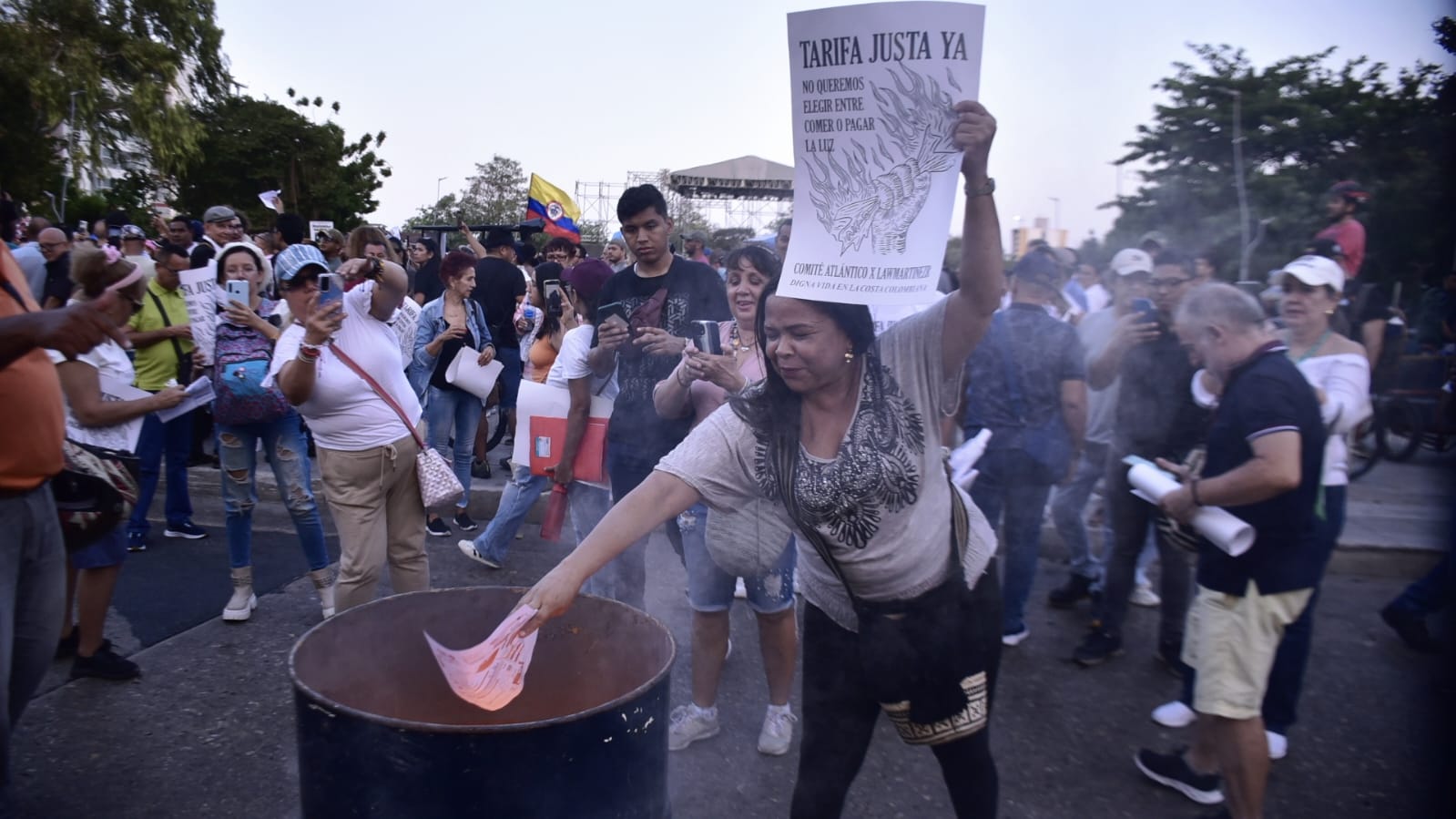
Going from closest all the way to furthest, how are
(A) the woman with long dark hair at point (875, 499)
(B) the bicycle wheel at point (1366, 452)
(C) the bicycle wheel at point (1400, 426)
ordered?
(A) the woman with long dark hair at point (875, 499) → (B) the bicycle wheel at point (1366, 452) → (C) the bicycle wheel at point (1400, 426)

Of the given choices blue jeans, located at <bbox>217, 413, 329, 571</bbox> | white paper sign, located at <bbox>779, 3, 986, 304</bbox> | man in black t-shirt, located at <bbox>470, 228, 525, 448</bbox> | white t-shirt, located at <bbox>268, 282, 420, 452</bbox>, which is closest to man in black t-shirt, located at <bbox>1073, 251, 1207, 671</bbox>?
white paper sign, located at <bbox>779, 3, 986, 304</bbox>

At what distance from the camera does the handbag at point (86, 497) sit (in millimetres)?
2719

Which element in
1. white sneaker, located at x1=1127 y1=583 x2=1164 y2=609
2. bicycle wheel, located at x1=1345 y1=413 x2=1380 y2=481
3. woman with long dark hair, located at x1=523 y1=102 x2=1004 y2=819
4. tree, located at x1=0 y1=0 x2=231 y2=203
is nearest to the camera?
woman with long dark hair, located at x1=523 y1=102 x2=1004 y2=819

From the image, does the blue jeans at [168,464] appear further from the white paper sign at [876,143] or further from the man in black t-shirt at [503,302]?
the white paper sign at [876,143]

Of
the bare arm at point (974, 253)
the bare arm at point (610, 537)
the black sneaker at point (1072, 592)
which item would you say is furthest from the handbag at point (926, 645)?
the black sneaker at point (1072, 592)

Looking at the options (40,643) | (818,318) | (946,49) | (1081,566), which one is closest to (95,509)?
(40,643)

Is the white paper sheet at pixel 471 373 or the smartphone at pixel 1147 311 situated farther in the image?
the white paper sheet at pixel 471 373

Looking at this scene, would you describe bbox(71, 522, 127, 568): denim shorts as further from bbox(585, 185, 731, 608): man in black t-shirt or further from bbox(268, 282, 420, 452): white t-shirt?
bbox(585, 185, 731, 608): man in black t-shirt

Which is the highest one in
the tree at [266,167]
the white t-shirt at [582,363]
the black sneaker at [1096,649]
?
the tree at [266,167]

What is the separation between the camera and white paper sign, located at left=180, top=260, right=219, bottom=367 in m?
4.47

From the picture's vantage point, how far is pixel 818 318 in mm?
1934

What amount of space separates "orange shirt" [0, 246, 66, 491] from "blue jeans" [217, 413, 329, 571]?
1.77m

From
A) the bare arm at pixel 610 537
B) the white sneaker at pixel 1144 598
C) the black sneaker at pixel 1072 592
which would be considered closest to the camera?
the bare arm at pixel 610 537

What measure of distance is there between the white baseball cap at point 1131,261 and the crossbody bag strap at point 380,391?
3.09 meters
